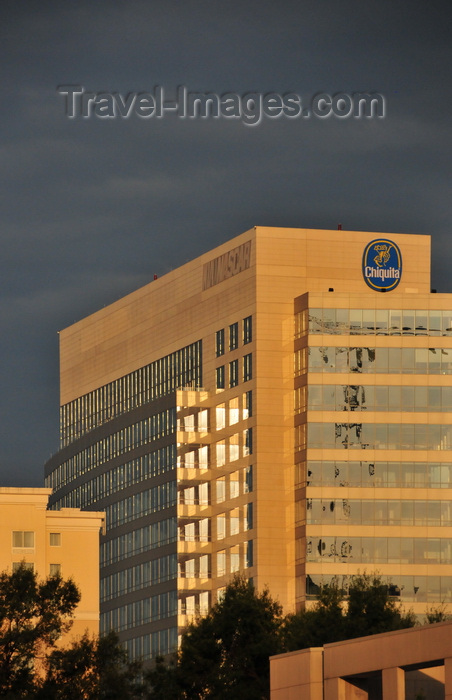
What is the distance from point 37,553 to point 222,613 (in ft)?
129

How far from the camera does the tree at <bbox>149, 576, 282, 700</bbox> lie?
157125mm

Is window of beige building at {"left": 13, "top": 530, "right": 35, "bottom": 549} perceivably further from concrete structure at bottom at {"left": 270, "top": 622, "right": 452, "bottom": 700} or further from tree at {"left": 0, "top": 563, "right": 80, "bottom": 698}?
concrete structure at bottom at {"left": 270, "top": 622, "right": 452, "bottom": 700}

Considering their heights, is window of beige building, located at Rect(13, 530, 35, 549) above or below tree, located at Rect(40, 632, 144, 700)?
above

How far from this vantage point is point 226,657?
161m

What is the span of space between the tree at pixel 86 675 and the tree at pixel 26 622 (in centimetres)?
129

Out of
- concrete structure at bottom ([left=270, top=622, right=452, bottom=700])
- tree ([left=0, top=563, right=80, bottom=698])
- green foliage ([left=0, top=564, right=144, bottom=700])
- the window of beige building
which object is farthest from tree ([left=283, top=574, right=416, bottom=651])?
the window of beige building

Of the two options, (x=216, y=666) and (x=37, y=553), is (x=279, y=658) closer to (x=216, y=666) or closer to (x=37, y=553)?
(x=216, y=666)

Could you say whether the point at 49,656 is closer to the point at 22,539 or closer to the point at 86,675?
the point at 86,675

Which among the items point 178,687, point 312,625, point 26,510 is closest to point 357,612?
point 312,625

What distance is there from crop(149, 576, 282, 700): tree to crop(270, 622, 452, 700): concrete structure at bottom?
24.6m

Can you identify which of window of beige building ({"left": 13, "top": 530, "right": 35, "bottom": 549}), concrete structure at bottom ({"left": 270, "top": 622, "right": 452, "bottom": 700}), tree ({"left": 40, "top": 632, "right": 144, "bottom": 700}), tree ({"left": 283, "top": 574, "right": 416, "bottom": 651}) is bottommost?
concrete structure at bottom ({"left": 270, "top": 622, "right": 452, "bottom": 700})

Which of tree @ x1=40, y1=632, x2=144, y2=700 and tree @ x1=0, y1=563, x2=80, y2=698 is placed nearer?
tree @ x1=0, y1=563, x2=80, y2=698

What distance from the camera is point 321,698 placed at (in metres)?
127

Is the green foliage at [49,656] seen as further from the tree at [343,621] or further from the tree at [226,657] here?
the tree at [343,621]
